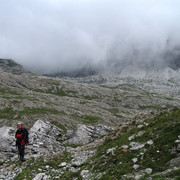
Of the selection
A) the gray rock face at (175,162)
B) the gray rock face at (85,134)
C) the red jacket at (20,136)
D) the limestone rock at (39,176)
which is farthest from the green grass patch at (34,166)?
the gray rock face at (85,134)

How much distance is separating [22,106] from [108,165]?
540ft

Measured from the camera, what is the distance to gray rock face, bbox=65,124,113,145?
45.7 m

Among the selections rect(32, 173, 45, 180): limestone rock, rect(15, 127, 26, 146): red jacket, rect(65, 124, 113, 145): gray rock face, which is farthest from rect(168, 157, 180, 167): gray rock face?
rect(65, 124, 113, 145): gray rock face

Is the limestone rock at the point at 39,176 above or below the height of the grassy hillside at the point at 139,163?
below

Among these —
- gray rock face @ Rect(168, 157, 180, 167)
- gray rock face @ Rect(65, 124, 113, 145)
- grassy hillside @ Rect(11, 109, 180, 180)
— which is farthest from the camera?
gray rock face @ Rect(65, 124, 113, 145)

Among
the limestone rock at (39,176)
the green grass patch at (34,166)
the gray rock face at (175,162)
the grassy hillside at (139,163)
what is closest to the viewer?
the gray rock face at (175,162)

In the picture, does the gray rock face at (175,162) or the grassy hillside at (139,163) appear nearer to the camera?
the gray rock face at (175,162)

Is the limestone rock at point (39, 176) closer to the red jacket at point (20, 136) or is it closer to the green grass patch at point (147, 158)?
the red jacket at point (20, 136)

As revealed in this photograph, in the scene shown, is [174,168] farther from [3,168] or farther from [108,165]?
[3,168]

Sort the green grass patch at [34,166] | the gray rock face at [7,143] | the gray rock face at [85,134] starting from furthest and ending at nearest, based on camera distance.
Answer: the gray rock face at [85,134] < the gray rock face at [7,143] < the green grass patch at [34,166]

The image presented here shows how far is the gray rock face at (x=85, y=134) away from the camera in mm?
45719

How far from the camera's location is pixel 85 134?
49438 millimetres

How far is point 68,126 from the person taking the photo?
135625mm

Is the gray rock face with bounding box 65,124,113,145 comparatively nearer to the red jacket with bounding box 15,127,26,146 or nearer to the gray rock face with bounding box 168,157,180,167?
the red jacket with bounding box 15,127,26,146
